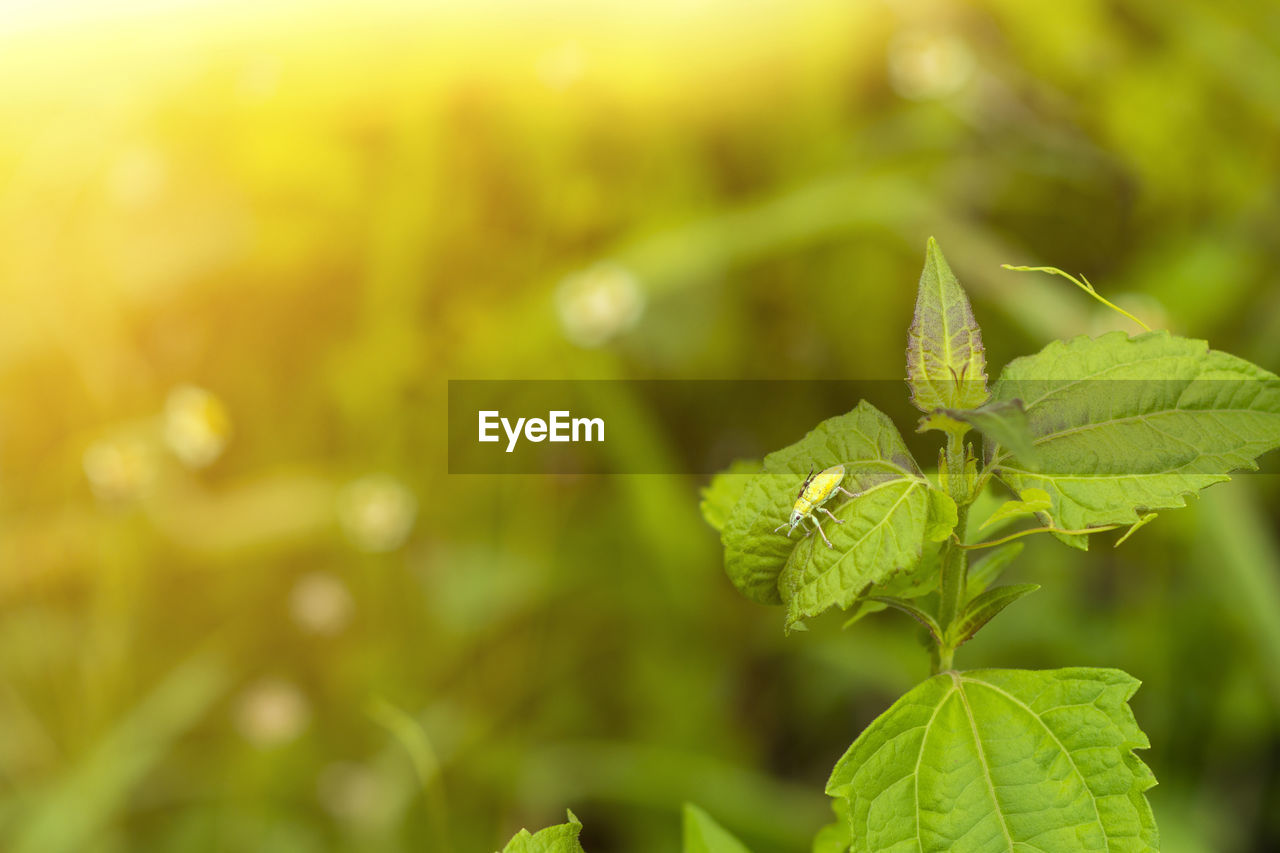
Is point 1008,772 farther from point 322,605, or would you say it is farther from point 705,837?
point 322,605

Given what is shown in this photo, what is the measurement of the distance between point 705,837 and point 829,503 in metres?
0.20

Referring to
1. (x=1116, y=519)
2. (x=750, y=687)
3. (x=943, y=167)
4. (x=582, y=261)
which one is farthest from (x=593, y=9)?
(x=1116, y=519)

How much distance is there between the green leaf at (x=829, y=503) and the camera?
443 millimetres

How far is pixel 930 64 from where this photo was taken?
2.15 m

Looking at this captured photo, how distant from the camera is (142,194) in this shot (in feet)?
6.78

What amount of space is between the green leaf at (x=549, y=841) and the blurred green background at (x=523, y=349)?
1.22m

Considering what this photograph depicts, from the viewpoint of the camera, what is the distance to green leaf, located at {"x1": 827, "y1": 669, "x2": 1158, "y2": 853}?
433mm

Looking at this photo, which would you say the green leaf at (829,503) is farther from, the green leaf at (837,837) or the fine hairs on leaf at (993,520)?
the green leaf at (837,837)

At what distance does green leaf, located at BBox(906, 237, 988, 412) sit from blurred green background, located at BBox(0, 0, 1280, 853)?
1.26 metres

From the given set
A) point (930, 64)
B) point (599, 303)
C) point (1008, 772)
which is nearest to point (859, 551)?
point (1008, 772)

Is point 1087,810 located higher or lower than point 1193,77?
lower

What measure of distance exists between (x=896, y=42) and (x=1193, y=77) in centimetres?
58

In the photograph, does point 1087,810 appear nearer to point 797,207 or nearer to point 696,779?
point 696,779

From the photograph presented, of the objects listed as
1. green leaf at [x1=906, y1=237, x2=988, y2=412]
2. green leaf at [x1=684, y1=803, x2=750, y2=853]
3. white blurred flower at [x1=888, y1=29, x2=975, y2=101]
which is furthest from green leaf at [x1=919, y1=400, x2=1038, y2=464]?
white blurred flower at [x1=888, y1=29, x2=975, y2=101]
